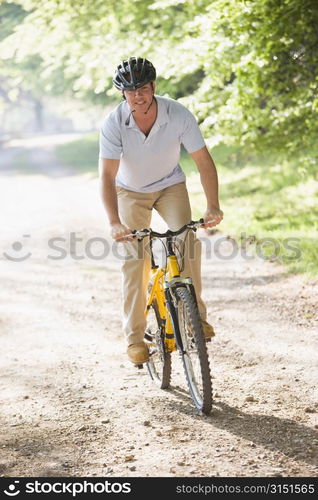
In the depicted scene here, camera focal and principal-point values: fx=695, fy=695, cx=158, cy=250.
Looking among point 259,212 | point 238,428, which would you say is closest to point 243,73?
point 259,212

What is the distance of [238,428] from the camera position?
444 centimetres

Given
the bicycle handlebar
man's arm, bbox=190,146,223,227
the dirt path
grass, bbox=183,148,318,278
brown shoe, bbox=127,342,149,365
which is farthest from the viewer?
grass, bbox=183,148,318,278

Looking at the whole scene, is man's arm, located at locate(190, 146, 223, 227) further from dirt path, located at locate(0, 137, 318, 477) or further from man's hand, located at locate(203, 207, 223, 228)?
dirt path, located at locate(0, 137, 318, 477)

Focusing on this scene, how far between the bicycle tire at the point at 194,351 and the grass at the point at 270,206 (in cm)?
398

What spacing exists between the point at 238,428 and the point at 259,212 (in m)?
8.41

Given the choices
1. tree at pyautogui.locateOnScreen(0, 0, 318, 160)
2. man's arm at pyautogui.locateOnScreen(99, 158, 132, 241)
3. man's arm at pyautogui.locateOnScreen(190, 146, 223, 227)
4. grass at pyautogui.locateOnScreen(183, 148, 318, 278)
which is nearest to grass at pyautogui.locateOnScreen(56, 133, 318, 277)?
grass at pyautogui.locateOnScreen(183, 148, 318, 278)

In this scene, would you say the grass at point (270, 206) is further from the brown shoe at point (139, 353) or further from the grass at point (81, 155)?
Result: the grass at point (81, 155)

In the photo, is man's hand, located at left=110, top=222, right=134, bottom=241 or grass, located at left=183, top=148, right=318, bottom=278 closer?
man's hand, located at left=110, top=222, right=134, bottom=241

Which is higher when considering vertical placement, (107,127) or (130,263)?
(107,127)

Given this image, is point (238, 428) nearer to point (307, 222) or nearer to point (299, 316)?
point (299, 316)

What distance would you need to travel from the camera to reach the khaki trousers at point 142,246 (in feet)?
17.0

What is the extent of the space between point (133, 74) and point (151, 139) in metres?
0.50

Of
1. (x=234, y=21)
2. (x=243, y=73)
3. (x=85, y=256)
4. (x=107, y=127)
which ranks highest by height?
(x=234, y=21)

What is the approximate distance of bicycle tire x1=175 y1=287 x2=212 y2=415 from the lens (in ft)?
14.7
